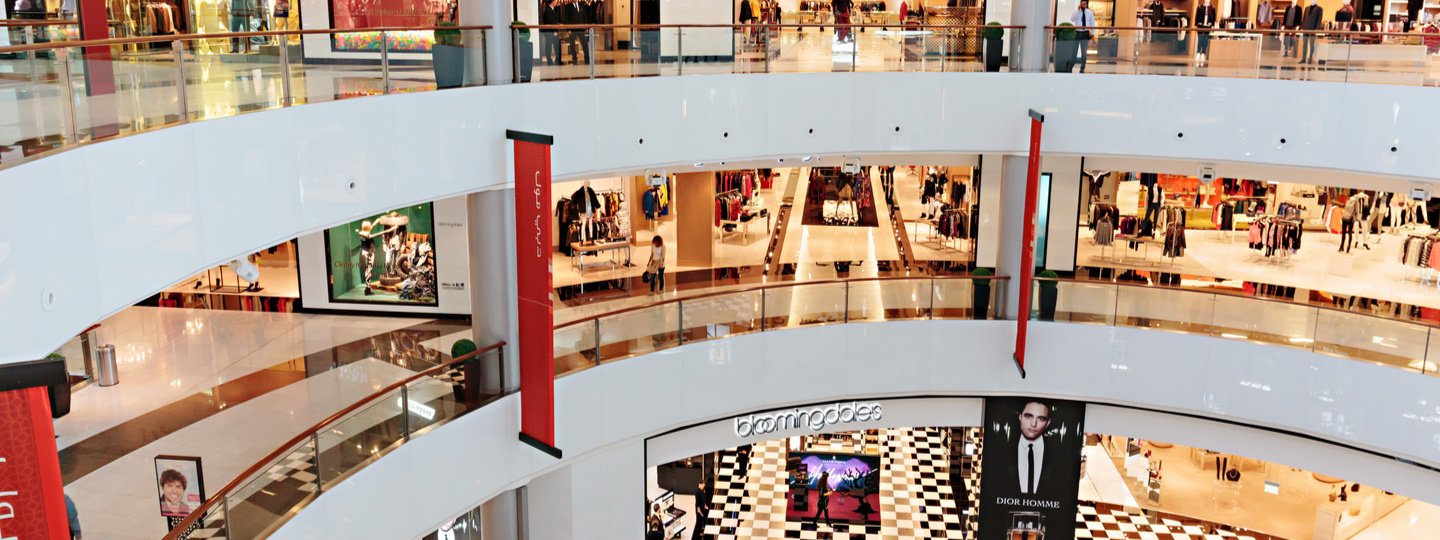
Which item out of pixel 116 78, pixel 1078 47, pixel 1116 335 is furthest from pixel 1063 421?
pixel 116 78

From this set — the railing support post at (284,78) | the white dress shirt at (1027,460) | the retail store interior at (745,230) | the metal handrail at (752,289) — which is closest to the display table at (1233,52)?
the metal handrail at (752,289)

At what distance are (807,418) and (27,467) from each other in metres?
8.78

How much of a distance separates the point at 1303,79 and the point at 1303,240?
598cm

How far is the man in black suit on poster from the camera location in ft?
42.8

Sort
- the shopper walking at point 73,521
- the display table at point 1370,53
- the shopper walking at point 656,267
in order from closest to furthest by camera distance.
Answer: the shopper walking at point 73,521 < the display table at point 1370,53 < the shopper walking at point 656,267

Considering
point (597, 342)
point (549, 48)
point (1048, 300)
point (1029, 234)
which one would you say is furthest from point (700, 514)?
point (549, 48)

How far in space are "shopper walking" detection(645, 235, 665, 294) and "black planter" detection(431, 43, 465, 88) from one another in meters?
5.13

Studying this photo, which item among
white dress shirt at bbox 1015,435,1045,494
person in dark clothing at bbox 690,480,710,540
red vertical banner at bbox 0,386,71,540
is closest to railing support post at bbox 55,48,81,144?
red vertical banner at bbox 0,386,71,540

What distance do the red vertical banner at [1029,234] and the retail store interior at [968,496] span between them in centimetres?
168

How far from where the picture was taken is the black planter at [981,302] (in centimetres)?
1256

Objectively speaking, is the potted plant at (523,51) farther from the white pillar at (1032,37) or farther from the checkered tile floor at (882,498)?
the checkered tile floor at (882,498)

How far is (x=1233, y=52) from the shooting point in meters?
11.5

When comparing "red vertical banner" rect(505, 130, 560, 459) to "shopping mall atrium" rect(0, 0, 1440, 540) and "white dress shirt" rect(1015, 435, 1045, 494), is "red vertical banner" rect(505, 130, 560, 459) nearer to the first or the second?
"shopping mall atrium" rect(0, 0, 1440, 540)

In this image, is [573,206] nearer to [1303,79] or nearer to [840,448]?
[840,448]
